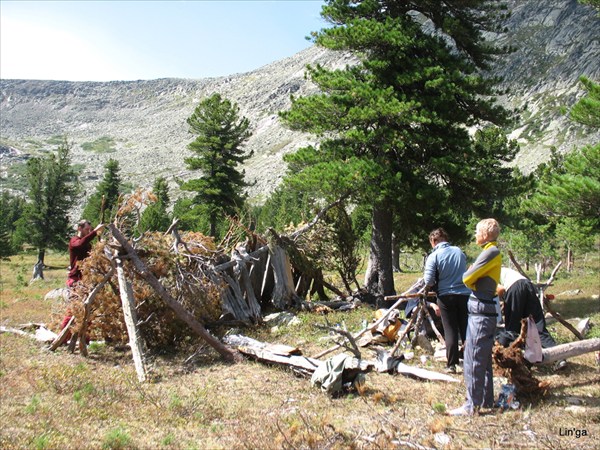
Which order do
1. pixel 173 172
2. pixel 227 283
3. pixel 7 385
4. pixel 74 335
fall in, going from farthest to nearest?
Answer: pixel 173 172
pixel 227 283
pixel 74 335
pixel 7 385

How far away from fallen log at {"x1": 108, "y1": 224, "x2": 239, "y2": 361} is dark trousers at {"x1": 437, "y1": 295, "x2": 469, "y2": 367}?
387 cm

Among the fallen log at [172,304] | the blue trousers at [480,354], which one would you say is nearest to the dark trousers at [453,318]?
the blue trousers at [480,354]

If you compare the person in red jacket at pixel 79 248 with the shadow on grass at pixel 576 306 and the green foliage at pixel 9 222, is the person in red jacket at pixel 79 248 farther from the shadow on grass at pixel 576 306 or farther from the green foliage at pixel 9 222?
the green foliage at pixel 9 222

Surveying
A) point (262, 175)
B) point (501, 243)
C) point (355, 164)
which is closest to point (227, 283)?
point (355, 164)

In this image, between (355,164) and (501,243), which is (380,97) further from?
(501,243)

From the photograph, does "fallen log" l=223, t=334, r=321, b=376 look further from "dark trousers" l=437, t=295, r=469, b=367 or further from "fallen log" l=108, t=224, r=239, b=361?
"dark trousers" l=437, t=295, r=469, b=367

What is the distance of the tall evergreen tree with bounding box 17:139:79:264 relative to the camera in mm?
44750

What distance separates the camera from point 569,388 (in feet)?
22.0

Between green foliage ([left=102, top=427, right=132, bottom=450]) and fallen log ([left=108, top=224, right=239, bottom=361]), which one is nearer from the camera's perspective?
green foliage ([left=102, top=427, right=132, bottom=450])

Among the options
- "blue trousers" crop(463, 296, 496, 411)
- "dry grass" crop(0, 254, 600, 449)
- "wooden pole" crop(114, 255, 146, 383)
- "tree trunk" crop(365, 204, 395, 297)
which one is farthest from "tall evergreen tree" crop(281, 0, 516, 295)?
"blue trousers" crop(463, 296, 496, 411)

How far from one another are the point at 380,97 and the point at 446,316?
700cm

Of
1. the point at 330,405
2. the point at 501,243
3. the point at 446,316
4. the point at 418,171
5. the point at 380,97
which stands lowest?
the point at 501,243

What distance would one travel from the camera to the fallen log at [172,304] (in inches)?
360

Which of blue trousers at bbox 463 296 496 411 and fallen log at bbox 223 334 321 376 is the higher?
blue trousers at bbox 463 296 496 411
